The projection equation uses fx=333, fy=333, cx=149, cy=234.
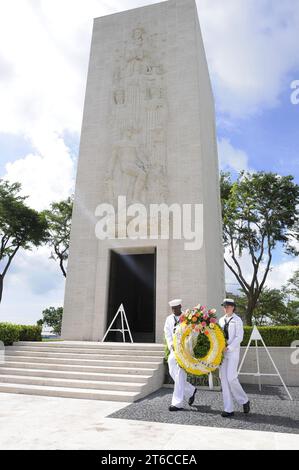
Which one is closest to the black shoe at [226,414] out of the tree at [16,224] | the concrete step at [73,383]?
the concrete step at [73,383]

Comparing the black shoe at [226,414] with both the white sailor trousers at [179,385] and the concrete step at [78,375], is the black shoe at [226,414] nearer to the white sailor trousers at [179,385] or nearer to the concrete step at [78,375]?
the white sailor trousers at [179,385]

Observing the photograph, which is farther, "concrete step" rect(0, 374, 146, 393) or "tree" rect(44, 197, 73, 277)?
"tree" rect(44, 197, 73, 277)

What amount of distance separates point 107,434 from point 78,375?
3943 millimetres

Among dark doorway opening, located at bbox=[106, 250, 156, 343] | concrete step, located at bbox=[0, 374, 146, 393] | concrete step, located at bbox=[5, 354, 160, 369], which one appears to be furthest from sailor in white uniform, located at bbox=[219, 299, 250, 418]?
dark doorway opening, located at bbox=[106, 250, 156, 343]

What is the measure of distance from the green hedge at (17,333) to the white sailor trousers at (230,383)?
7184 mm

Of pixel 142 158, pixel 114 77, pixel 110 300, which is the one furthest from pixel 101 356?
pixel 114 77

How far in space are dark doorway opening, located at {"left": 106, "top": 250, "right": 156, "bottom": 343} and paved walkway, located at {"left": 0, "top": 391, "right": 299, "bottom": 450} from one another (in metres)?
8.65

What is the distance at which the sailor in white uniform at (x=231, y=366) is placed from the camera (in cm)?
562

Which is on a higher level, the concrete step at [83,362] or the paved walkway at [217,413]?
the concrete step at [83,362]

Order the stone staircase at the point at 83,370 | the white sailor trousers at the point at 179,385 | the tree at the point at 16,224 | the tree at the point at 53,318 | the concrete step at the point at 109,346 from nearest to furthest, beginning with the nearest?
Answer: the white sailor trousers at the point at 179,385 → the stone staircase at the point at 83,370 → the concrete step at the point at 109,346 → the tree at the point at 16,224 → the tree at the point at 53,318

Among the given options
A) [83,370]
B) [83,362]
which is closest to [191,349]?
[83,370]

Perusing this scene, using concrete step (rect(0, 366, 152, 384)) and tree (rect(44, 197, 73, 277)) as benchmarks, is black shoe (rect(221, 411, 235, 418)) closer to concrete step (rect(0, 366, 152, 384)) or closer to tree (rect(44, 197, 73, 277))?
concrete step (rect(0, 366, 152, 384))

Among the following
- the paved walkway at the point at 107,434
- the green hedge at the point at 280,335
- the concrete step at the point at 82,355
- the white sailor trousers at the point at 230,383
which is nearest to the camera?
the paved walkway at the point at 107,434

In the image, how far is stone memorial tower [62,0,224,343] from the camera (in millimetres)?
12438
